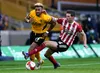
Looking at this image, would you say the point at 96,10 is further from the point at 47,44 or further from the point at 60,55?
the point at 47,44

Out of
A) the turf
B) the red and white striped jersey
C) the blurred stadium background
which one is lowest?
the blurred stadium background

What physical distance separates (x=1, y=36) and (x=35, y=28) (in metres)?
13.8

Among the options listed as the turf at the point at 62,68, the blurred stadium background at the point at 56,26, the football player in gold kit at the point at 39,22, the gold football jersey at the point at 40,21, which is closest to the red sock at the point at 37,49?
the football player in gold kit at the point at 39,22

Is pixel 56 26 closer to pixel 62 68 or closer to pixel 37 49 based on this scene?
pixel 62 68

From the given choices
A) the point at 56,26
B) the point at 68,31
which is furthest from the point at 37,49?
the point at 56,26

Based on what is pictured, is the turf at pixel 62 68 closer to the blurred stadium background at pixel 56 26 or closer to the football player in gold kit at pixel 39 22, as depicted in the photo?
the football player in gold kit at pixel 39 22

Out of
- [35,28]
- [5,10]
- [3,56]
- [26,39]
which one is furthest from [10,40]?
[35,28]

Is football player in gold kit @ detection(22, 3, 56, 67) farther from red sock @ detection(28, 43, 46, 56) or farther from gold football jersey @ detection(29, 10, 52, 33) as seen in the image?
red sock @ detection(28, 43, 46, 56)

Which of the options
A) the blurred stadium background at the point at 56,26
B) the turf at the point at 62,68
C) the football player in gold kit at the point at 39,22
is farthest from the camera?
the blurred stadium background at the point at 56,26

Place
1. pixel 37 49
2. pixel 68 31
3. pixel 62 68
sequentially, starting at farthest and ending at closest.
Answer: pixel 62 68 → pixel 68 31 → pixel 37 49

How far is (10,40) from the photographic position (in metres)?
33.0

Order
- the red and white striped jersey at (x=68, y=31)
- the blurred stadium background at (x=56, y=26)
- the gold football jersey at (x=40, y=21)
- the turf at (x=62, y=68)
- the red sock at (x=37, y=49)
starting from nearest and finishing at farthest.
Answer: the turf at (x=62, y=68), the red sock at (x=37, y=49), the red and white striped jersey at (x=68, y=31), the gold football jersey at (x=40, y=21), the blurred stadium background at (x=56, y=26)

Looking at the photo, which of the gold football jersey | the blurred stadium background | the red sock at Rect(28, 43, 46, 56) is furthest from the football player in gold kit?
the blurred stadium background

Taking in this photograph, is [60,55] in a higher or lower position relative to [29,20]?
lower
